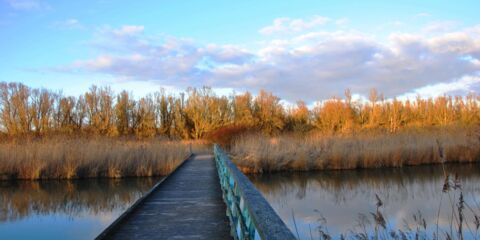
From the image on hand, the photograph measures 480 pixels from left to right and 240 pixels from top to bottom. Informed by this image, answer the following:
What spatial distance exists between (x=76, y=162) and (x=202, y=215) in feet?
33.1

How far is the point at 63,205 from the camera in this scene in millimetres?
10148

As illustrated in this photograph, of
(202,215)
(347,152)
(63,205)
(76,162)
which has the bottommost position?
(63,205)

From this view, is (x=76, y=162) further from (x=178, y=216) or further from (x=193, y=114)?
(x=193, y=114)

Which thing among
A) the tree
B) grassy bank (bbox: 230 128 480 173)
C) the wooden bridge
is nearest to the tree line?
the tree

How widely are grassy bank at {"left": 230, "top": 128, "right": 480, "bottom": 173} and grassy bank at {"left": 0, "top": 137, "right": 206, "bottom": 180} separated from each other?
11.6 ft

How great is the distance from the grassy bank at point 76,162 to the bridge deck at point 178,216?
614cm

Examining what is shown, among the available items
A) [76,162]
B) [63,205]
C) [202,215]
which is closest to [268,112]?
[76,162]

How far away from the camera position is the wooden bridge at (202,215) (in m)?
2.61

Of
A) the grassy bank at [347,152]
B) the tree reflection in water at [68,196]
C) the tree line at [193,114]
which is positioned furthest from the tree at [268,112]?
the tree reflection in water at [68,196]

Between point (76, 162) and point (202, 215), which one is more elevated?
point (76, 162)

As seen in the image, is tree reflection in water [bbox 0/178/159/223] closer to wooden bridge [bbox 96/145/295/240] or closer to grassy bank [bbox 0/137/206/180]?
grassy bank [bbox 0/137/206/180]

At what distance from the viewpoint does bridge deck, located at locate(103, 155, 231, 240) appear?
4.79 metres

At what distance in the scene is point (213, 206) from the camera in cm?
654

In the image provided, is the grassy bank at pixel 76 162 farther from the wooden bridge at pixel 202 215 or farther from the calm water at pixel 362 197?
the wooden bridge at pixel 202 215
